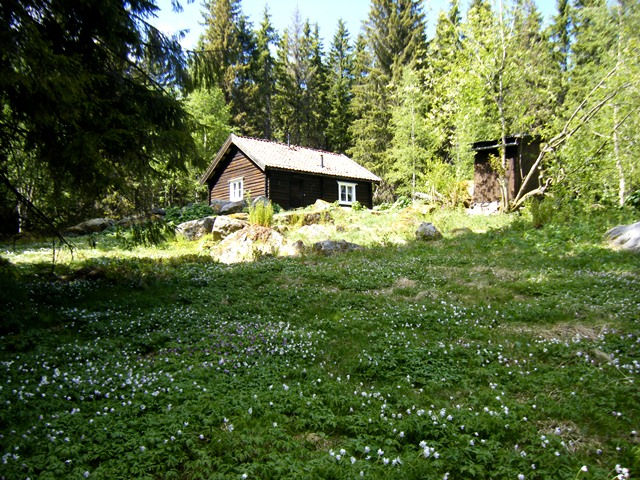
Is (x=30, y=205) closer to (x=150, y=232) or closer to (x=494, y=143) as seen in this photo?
(x=150, y=232)

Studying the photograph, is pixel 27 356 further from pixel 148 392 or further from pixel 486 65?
pixel 486 65

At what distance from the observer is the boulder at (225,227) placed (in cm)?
1611

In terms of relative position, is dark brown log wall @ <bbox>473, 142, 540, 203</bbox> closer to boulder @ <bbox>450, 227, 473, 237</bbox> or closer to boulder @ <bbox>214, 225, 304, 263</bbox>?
boulder @ <bbox>450, 227, 473, 237</bbox>

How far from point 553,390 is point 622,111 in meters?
20.9

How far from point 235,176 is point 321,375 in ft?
83.3

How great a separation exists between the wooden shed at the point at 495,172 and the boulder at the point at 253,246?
14506 mm

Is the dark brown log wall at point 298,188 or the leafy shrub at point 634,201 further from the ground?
the dark brown log wall at point 298,188

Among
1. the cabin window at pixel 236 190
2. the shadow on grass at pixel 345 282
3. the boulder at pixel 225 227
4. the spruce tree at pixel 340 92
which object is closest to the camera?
the shadow on grass at pixel 345 282

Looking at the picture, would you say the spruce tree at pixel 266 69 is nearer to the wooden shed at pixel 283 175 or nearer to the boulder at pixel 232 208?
the wooden shed at pixel 283 175

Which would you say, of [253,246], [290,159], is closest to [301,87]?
[290,159]

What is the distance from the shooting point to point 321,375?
462 cm

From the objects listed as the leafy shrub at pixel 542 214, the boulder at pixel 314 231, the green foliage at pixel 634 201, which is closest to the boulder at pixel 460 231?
the leafy shrub at pixel 542 214

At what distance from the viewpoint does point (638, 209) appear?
14.9 m

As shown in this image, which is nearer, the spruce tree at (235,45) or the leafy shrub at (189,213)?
the leafy shrub at (189,213)
